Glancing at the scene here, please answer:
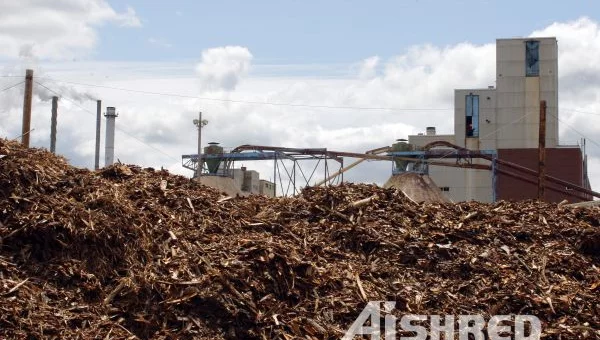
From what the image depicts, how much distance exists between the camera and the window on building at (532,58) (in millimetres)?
54469

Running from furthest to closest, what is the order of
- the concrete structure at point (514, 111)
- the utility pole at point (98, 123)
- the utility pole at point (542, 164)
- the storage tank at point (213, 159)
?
the concrete structure at point (514, 111)
the storage tank at point (213, 159)
the utility pole at point (98, 123)
the utility pole at point (542, 164)

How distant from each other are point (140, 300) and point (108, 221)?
4.22 ft

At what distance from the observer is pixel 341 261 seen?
32.2 feet

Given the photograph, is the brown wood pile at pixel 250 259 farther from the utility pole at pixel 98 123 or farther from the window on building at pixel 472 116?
the window on building at pixel 472 116

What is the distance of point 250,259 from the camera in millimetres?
9047

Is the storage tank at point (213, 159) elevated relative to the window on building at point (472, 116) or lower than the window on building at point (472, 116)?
lower

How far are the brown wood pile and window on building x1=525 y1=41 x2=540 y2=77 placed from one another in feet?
148

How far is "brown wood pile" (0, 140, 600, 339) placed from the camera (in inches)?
321

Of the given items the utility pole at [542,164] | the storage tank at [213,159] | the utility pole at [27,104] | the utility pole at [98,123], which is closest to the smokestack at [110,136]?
the storage tank at [213,159]

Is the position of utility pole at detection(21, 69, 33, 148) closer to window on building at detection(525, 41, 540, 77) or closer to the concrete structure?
the concrete structure

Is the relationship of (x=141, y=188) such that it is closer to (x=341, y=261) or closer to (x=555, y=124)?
(x=341, y=261)

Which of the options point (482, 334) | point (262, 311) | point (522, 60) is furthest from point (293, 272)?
point (522, 60)

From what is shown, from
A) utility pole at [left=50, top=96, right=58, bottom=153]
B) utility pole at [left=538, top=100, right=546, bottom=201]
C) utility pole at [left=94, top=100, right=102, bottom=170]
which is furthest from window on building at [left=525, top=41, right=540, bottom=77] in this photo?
utility pole at [left=50, top=96, right=58, bottom=153]

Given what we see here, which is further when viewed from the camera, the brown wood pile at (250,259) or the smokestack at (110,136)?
the smokestack at (110,136)
